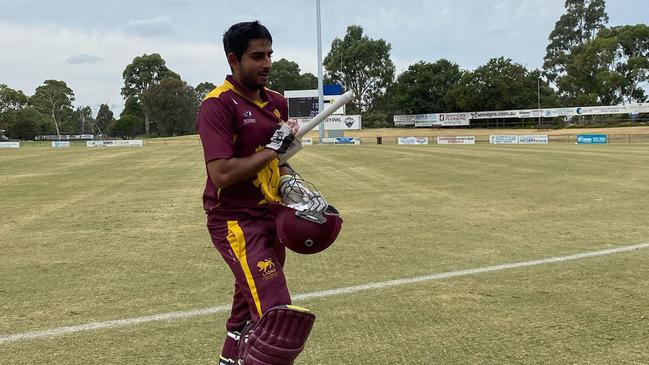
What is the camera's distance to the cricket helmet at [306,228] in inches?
107

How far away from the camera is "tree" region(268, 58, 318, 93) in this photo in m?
120

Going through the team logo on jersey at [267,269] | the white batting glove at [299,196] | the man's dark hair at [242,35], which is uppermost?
the man's dark hair at [242,35]

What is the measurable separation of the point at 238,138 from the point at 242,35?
53 cm

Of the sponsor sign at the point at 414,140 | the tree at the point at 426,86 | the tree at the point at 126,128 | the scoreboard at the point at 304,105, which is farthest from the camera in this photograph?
the tree at the point at 126,128

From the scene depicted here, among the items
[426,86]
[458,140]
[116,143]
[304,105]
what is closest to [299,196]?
[458,140]

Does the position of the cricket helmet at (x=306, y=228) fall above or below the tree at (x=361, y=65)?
below

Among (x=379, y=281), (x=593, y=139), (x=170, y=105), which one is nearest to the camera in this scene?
(x=379, y=281)

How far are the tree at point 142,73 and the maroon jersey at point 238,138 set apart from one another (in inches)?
5075

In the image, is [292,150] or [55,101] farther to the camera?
[55,101]

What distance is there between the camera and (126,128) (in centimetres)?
10725

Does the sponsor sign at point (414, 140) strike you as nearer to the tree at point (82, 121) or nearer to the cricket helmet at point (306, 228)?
the cricket helmet at point (306, 228)

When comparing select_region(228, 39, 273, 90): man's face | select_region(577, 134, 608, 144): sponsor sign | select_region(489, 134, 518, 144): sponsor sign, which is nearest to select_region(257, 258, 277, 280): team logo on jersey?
select_region(228, 39, 273, 90): man's face

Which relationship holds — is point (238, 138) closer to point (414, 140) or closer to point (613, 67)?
point (414, 140)

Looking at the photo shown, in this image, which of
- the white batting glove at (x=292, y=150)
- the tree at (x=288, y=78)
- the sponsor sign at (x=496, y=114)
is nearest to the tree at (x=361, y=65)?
the tree at (x=288, y=78)
